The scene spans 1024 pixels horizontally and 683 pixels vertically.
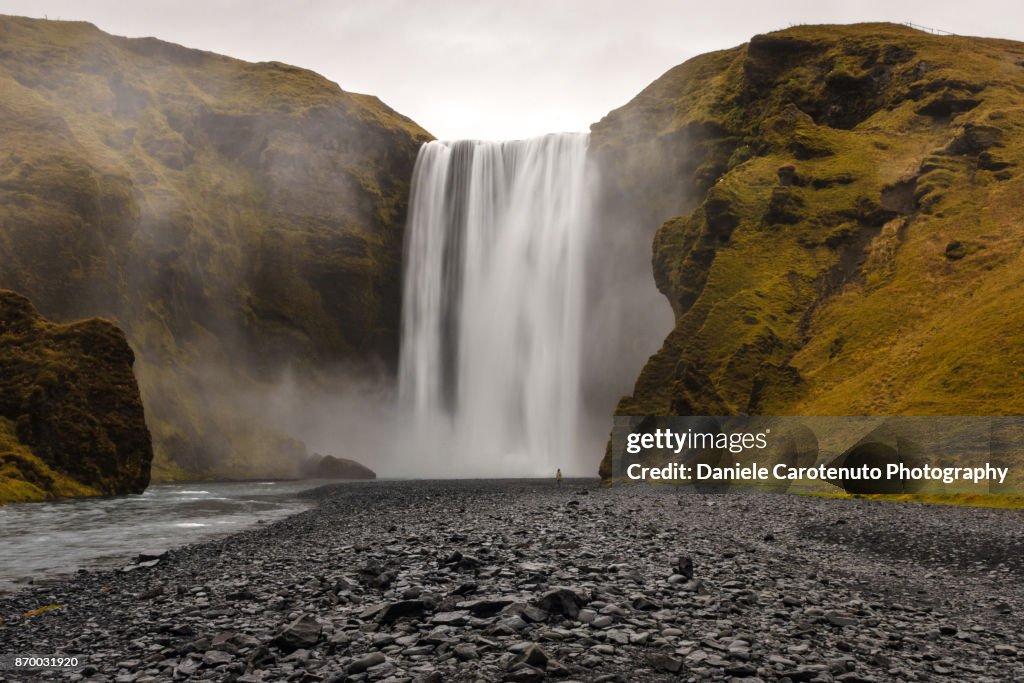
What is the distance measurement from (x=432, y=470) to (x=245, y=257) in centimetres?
3776

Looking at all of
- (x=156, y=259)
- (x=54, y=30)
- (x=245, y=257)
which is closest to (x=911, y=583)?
(x=156, y=259)

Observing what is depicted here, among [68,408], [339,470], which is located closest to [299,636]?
[68,408]

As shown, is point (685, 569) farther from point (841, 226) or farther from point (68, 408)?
point (841, 226)

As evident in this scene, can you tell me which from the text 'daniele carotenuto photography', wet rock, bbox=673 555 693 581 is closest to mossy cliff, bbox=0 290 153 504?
the text 'daniele carotenuto photography'

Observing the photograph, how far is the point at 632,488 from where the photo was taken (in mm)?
41875

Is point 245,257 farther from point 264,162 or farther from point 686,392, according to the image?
point 686,392

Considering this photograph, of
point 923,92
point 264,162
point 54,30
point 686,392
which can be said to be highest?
point 54,30

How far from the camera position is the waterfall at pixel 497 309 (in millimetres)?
81938

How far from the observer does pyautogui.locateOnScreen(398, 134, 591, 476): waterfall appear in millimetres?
81938

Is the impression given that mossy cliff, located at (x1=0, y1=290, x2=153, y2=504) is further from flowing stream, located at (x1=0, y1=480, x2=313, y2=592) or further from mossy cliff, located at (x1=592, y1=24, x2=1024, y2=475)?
mossy cliff, located at (x1=592, y1=24, x2=1024, y2=475)

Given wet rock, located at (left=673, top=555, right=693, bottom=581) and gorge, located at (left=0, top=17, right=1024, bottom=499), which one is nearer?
wet rock, located at (left=673, top=555, right=693, bottom=581)

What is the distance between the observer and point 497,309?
85.6m

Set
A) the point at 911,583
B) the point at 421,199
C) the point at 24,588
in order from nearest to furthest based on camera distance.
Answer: the point at 911,583 < the point at 24,588 < the point at 421,199

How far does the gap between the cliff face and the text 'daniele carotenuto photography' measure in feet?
1.44
